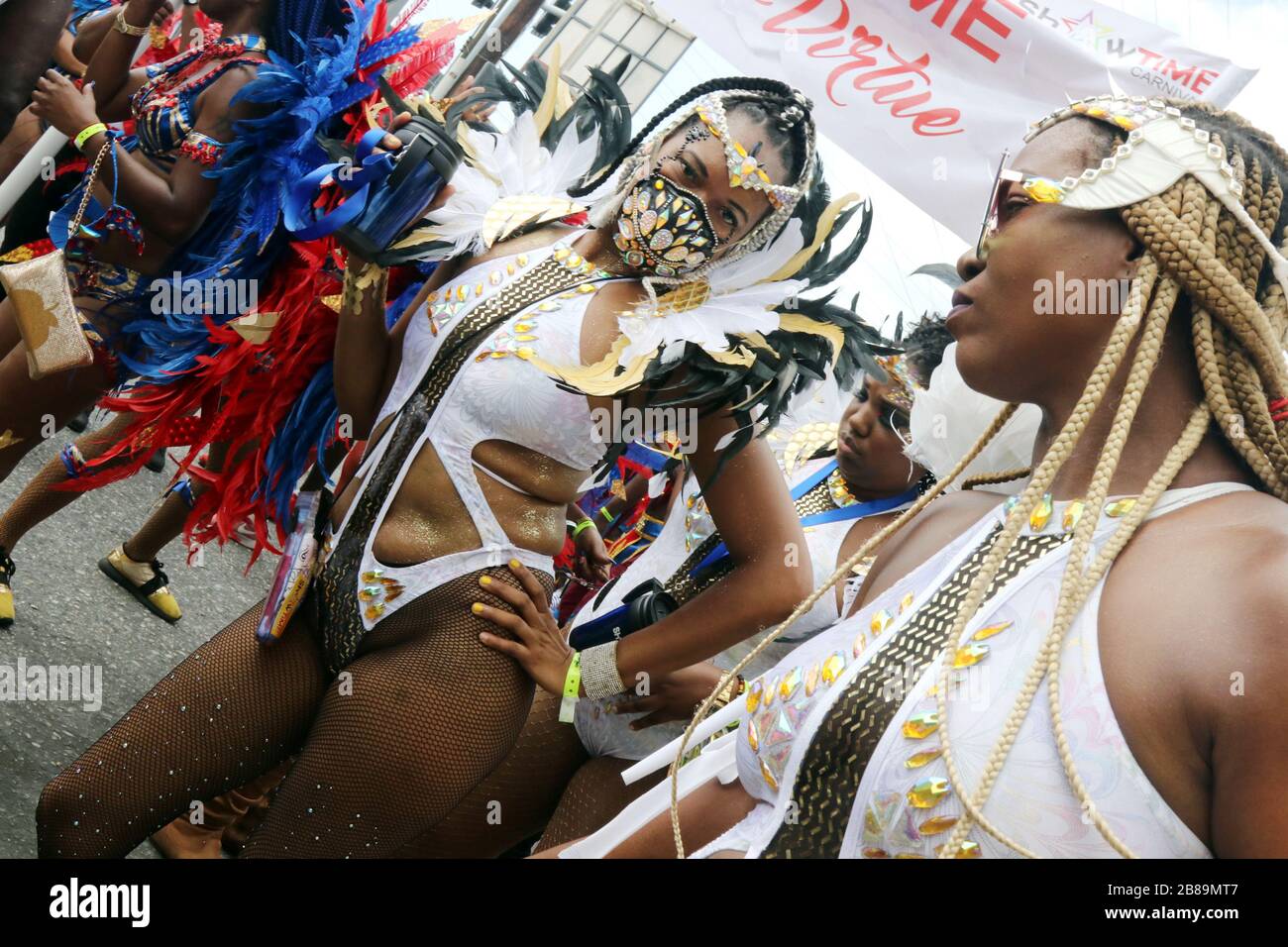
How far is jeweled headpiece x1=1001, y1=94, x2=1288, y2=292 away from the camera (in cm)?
136

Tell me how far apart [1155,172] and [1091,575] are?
0.45 metres

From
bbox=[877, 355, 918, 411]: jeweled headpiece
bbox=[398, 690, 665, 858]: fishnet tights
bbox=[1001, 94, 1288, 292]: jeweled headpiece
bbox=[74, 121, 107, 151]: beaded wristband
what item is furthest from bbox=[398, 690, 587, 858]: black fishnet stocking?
bbox=[74, 121, 107, 151]: beaded wristband

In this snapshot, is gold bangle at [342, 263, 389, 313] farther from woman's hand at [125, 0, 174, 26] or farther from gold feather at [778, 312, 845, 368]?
woman's hand at [125, 0, 174, 26]

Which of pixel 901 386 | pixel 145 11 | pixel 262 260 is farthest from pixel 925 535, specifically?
pixel 145 11

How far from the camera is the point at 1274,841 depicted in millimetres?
1068

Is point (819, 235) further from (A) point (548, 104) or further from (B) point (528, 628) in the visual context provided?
(B) point (528, 628)

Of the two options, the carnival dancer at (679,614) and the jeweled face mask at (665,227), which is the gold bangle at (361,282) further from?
the carnival dancer at (679,614)

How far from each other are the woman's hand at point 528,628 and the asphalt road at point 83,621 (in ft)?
4.66

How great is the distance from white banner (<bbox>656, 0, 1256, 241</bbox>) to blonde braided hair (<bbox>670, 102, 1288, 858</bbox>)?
2.78 meters

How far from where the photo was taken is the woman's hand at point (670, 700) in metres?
2.49

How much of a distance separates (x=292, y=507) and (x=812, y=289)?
1.19 metres
